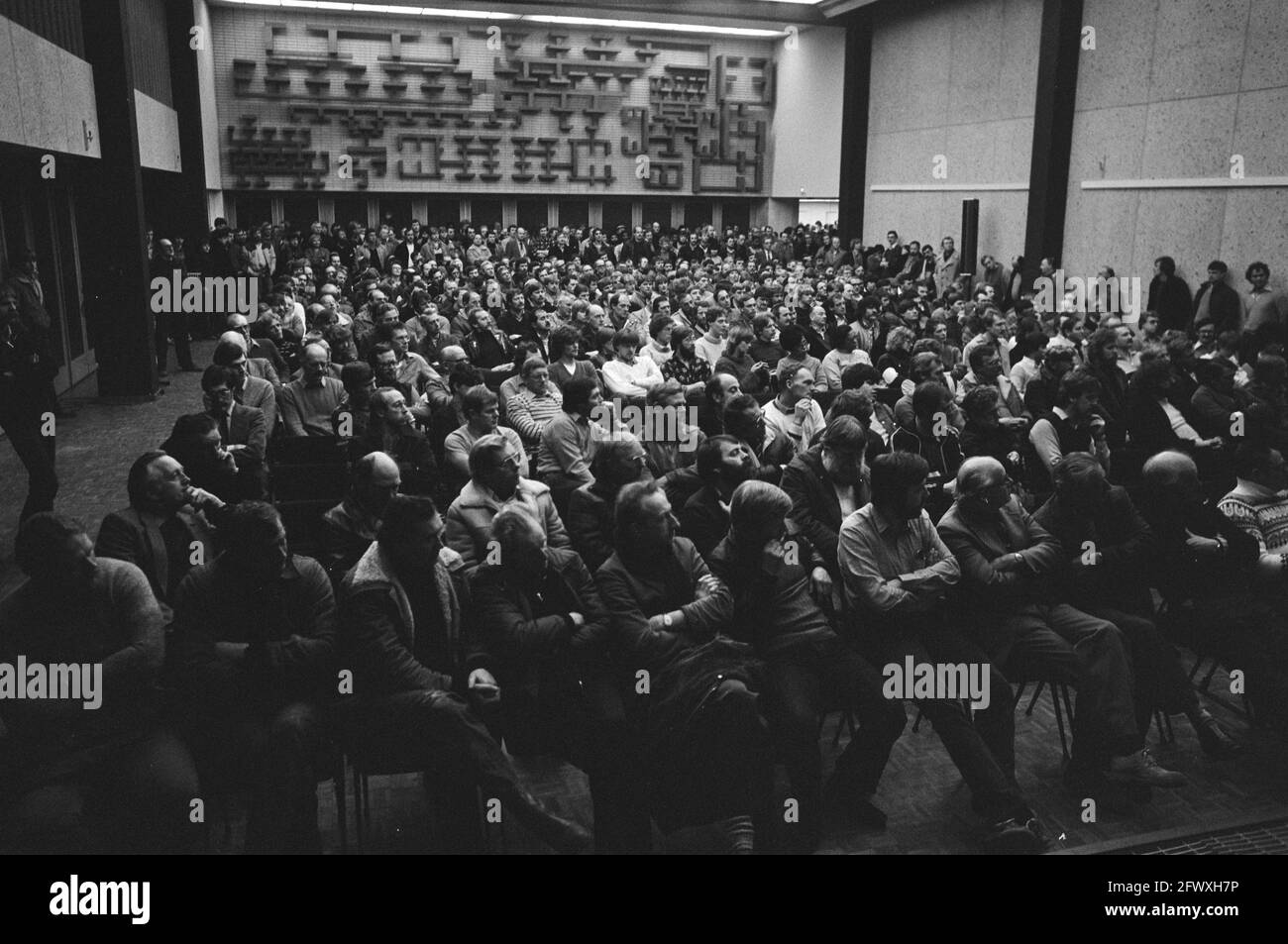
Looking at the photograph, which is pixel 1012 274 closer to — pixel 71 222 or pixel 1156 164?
pixel 1156 164

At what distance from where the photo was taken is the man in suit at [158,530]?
4.34m

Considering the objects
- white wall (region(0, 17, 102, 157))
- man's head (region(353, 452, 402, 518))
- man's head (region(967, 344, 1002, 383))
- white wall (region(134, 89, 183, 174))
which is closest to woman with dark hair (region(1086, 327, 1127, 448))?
man's head (region(967, 344, 1002, 383))

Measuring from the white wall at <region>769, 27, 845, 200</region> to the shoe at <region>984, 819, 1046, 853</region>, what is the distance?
25.2m

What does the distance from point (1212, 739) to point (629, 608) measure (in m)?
2.94

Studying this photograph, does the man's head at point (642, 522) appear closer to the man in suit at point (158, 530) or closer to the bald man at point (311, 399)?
the man in suit at point (158, 530)

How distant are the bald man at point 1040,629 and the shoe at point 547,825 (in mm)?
2028

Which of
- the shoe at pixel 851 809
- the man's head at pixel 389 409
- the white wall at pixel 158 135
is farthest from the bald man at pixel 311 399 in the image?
the white wall at pixel 158 135

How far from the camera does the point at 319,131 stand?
1078 inches

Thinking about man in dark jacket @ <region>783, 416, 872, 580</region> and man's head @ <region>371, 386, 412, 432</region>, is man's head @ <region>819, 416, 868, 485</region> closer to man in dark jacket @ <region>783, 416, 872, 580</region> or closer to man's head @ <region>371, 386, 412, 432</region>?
man in dark jacket @ <region>783, 416, 872, 580</region>

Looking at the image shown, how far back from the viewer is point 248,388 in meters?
7.17

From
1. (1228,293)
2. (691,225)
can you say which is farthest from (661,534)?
(691,225)

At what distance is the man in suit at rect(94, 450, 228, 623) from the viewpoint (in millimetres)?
4336

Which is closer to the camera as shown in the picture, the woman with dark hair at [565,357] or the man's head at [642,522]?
the man's head at [642,522]

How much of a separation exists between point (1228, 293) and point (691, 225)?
1956 centimetres
